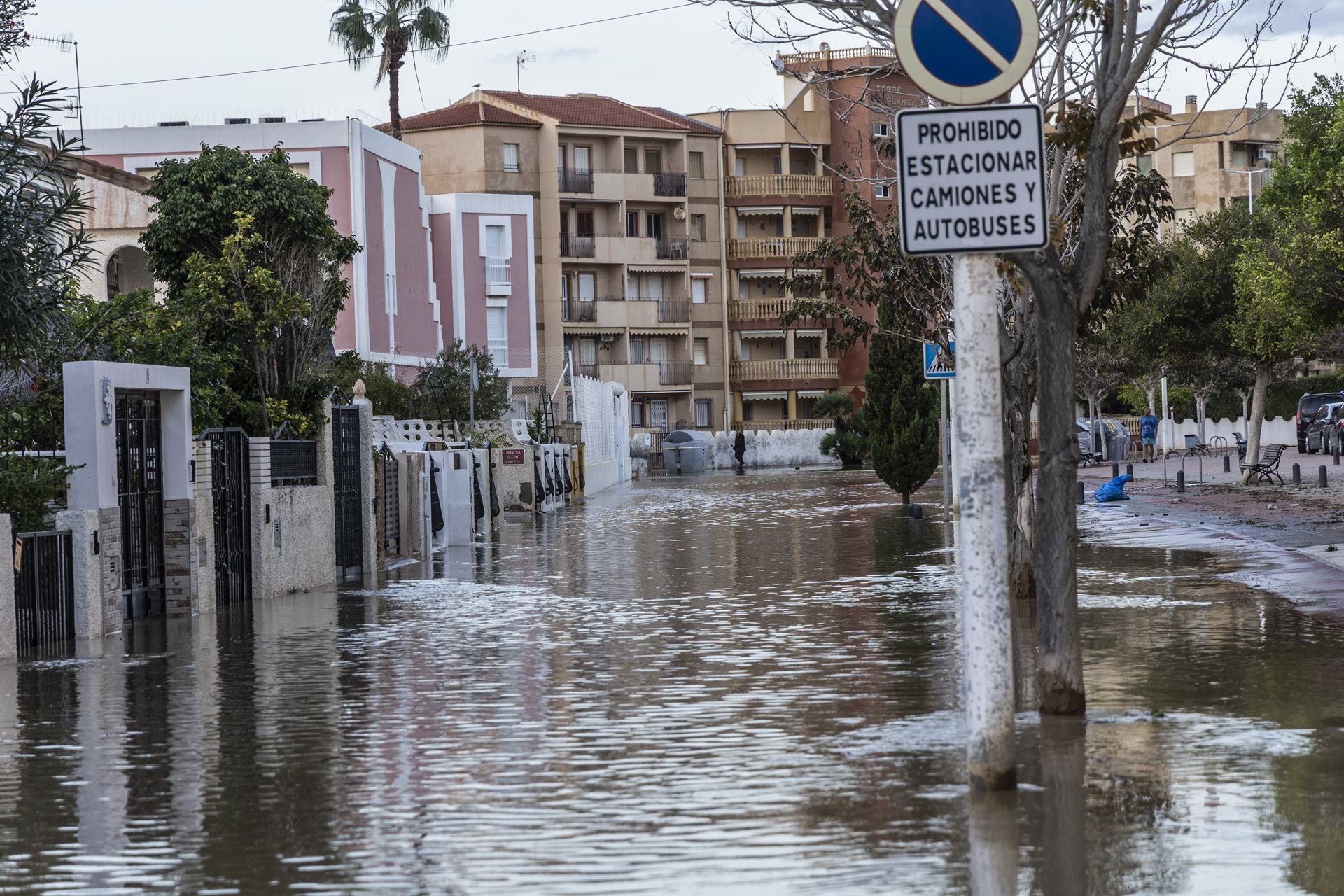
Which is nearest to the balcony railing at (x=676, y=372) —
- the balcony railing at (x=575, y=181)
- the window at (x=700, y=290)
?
the window at (x=700, y=290)

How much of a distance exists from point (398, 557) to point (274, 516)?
6.43m

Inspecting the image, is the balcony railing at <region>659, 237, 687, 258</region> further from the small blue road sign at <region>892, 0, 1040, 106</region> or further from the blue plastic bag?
the small blue road sign at <region>892, 0, 1040, 106</region>

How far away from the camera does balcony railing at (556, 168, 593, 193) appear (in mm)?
83250

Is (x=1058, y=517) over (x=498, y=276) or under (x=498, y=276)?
under

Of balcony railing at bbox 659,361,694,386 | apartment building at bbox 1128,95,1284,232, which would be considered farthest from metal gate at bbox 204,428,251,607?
apartment building at bbox 1128,95,1284,232

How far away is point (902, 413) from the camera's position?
35.7 m

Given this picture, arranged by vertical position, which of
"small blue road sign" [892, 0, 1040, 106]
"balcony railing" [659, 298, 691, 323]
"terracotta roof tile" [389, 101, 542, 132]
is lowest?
"small blue road sign" [892, 0, 1040, 106]

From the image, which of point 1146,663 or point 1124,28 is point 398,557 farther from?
point 1124,28

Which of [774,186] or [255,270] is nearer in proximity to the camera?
[255,270]

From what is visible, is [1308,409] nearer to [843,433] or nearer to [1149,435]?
[1149,435]

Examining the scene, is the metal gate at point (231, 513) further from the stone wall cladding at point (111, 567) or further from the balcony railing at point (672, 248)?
the balcony railing at point (672, 248)

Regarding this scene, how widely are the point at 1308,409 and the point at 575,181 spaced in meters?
34.5

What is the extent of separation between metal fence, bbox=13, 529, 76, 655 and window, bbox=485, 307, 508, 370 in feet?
170

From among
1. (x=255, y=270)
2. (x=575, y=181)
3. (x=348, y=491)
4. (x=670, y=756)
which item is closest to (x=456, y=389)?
(x=255, y=270)
